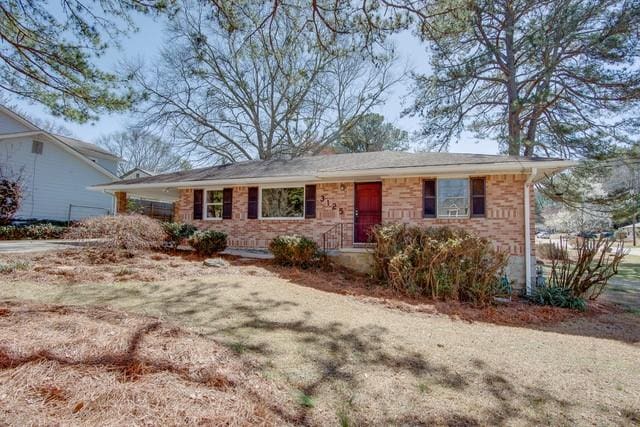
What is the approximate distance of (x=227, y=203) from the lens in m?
12.6

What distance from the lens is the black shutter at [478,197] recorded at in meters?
9.36

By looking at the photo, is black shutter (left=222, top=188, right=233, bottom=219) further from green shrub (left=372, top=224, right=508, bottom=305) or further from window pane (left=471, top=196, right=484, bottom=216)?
window pane (left=471, top=196, right=484, bottom=216)

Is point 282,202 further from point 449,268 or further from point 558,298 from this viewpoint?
point 558,298

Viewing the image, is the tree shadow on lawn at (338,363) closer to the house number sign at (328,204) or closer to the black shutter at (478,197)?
the house number sign at (328,204)

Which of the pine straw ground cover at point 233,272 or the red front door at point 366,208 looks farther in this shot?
the red front door at point 366,208

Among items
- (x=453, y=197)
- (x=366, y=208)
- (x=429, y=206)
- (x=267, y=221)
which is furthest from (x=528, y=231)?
(x=267, y=221)

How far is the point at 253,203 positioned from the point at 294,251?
12.2ft

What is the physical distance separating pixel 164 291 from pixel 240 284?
1.36 m

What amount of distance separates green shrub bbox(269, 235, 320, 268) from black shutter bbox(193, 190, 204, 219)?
16.0 feet

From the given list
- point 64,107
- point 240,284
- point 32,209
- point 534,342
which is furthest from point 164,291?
point 32,209

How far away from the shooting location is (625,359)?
4445mm

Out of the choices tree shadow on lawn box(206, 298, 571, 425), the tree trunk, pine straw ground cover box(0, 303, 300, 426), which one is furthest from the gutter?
pine straw ground cover box(0, 303, 300, 426)

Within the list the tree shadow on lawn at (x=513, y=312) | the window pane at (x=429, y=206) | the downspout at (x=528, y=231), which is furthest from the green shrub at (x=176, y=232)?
the downspout at (x=528, y=231)

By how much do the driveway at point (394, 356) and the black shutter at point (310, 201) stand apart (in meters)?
5.07
